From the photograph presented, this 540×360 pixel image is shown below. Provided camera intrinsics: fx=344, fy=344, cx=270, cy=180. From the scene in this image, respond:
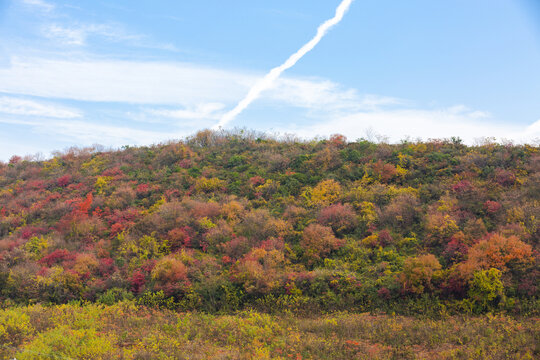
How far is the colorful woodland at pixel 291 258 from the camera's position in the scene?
33.3 feet

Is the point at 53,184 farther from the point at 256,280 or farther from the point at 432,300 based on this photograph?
the point at 432,300

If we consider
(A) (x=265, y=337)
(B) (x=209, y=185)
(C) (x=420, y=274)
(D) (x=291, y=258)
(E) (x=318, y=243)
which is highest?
(B) (x=209, y=185)

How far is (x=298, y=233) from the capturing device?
61.1ft

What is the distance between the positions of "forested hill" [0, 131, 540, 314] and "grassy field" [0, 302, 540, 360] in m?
1.66

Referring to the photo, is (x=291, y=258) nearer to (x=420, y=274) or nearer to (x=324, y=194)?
(x=420, y=274)

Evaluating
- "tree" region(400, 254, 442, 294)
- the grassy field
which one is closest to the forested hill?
"tree" region(400, 254, 442, 294)

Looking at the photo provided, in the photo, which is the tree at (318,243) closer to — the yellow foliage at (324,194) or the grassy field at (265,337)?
the yellow foliage at (324,194)

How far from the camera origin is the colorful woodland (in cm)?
1015

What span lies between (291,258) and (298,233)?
1946 mm

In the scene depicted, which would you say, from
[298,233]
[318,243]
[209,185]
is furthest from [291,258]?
[209,185]

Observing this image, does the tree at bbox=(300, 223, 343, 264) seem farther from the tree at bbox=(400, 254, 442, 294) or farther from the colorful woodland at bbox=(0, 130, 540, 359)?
the tree at bbox=(400, 254, 442, 294)

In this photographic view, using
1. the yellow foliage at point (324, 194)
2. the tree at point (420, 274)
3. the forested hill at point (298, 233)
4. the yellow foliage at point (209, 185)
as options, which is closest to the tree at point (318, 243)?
the forested hill at point (298, 233)

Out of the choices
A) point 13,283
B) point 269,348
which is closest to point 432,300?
point 269,348

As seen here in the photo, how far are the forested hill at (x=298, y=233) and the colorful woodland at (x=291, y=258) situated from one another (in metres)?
0.09
